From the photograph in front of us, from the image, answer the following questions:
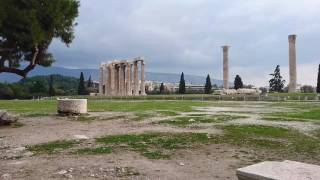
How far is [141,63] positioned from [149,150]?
271 ft

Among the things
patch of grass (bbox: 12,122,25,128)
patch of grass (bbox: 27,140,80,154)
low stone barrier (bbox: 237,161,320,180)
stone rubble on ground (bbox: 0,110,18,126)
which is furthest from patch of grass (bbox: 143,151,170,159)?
stone rubble on ground (bbox: 0,110,18,126)

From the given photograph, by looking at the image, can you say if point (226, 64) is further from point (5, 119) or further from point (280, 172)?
point (280, 172)

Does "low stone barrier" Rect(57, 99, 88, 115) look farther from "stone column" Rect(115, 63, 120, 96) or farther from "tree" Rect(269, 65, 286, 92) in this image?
"tree" Rect(269, 65, 286, 92)

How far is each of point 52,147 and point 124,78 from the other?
283ft

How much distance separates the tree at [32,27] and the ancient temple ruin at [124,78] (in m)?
70.2

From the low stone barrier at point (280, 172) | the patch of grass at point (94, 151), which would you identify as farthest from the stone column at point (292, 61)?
the low stone barrier at point (280, 172)

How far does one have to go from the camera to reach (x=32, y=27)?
69.6ft

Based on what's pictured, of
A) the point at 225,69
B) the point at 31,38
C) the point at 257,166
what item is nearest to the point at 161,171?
the point at 257,166

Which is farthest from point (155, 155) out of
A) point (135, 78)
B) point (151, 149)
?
point (135, 78)

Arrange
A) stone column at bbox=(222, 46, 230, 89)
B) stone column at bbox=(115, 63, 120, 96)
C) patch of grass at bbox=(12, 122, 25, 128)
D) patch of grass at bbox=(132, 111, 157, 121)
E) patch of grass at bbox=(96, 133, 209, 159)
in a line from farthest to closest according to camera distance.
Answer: stone column at bbox=(115, 63, 120, 96) → stone column at bbox=(222, 46, 230, 89) → patch of grass at bbox=(132, 111, 157, 121) → patch of grass at bbox=(12, 122, 25, 128) → patch of grass at bbox=(96, 133, 209, 159)

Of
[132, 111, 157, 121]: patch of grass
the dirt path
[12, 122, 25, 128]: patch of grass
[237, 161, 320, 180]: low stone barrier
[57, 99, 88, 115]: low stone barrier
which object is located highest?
[57, 99, 88, 115]: low stone barrier

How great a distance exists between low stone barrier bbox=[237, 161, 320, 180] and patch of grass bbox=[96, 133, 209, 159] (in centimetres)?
556

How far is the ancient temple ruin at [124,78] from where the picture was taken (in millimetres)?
95250

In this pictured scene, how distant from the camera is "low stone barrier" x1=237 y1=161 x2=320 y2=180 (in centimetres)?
624
